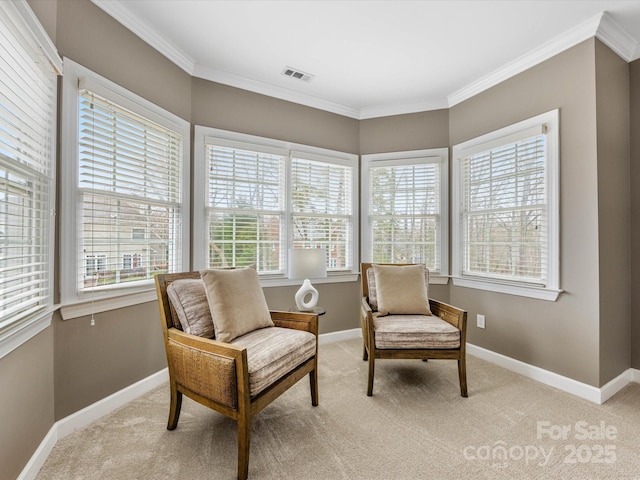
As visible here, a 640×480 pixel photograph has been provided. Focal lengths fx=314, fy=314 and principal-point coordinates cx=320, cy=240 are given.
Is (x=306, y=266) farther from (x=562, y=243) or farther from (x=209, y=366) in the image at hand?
(x=562, y=243)

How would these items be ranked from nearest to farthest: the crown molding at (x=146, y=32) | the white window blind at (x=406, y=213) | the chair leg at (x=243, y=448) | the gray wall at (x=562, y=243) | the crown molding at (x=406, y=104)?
the chair leg at (x=243, y=448) < the gray wall at (x=562, y=243) < the crown molding at (x=146, y=32) < the crown molding at (x=406, y=104) < the white window blind at (x=406, y=213)

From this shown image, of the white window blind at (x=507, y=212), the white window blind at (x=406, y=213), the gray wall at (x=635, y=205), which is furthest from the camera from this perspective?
the white window blind at (x=406, y=213)

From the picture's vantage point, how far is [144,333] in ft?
7.72

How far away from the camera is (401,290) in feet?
9.07

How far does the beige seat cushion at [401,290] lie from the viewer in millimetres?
2717

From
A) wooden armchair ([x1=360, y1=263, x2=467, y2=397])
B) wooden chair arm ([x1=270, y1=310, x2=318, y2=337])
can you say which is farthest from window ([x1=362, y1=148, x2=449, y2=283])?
wooden chair arm ([x1=270, y1=310, x2=318, y2=337])

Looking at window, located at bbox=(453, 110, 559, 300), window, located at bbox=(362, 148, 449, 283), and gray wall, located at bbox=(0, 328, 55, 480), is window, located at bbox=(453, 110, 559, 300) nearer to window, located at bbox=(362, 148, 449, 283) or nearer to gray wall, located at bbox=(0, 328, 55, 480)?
window, located at bbox=(362, 148, 449, 283)

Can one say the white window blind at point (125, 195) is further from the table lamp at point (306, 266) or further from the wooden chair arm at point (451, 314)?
the wooden chair arm at point (451, 314)

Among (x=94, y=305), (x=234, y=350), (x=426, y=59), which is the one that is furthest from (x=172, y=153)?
(x=426, y=59)

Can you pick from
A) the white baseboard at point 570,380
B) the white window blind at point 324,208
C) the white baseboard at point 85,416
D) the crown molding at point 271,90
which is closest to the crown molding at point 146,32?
the crown molding at point 271,90

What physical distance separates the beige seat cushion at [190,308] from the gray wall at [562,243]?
0.57 m

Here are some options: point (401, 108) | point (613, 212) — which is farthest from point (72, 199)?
point (613, 212)

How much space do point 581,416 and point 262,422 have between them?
2058 millimetres

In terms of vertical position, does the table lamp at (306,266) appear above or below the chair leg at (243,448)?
above
